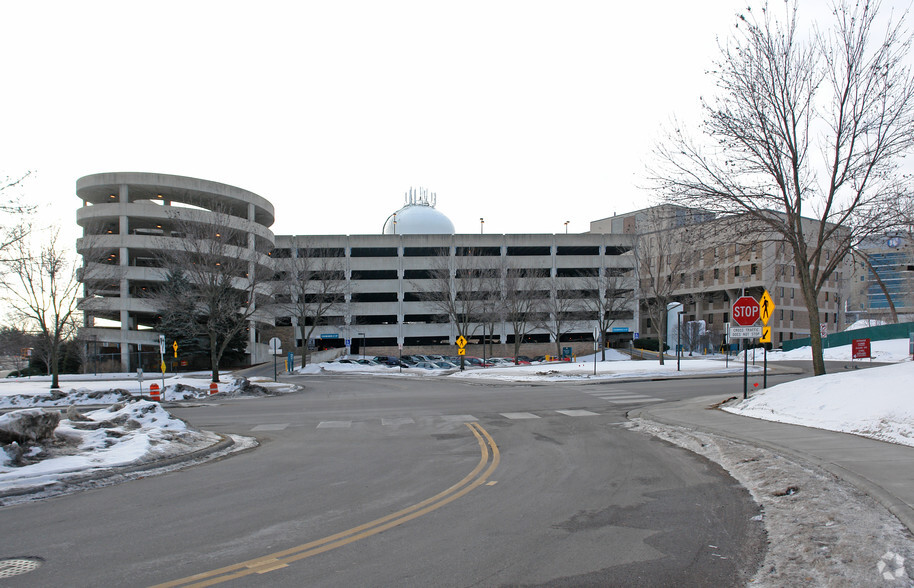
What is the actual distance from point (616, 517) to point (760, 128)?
542 inches

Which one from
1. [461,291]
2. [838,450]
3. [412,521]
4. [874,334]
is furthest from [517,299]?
[412,521]

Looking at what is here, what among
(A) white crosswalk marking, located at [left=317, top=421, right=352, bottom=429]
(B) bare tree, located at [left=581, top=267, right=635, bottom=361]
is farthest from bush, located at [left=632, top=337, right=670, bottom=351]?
(A) white crosswalk marking, located at [left=317, top=421, right=352, bottom=429]

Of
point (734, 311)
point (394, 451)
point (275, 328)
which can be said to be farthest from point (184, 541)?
point (275, 328)

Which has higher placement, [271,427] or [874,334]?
[874,334]

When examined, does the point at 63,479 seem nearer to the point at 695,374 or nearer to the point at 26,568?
the point at 26,568

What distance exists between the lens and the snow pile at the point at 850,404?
33.6 ft

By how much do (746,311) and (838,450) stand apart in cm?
793

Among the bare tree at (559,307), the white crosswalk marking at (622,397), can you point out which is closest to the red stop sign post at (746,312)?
the white crosswalk marking at (622,397)

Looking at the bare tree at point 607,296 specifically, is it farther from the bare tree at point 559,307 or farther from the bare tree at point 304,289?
the bare tree at point 304,289

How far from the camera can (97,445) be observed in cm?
1023

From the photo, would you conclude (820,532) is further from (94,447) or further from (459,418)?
(459,418)

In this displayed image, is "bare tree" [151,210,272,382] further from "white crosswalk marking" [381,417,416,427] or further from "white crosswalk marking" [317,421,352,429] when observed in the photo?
"white crosswalk marking" [381,417,416,427]

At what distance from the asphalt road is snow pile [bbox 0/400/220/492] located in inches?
36.7

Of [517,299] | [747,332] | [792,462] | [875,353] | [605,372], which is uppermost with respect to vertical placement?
[517,299]
